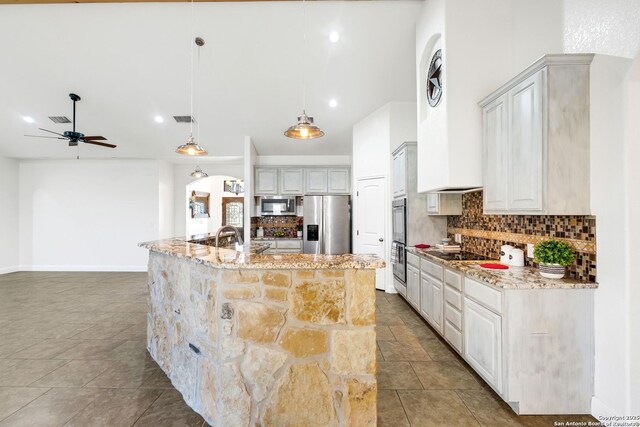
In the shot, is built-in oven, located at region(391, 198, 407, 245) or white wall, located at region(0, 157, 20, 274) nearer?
built-in oven, located at region(391, 198, 407, 245)

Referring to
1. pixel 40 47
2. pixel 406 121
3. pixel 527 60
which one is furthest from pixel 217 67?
pixel 527 60

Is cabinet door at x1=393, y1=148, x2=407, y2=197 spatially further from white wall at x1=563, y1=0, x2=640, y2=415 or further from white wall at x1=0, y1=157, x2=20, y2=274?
white wall at x1=0, y1=157, x2=20, y2=274

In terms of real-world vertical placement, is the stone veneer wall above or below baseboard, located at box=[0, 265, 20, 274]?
above

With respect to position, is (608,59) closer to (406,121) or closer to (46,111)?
(406,121)

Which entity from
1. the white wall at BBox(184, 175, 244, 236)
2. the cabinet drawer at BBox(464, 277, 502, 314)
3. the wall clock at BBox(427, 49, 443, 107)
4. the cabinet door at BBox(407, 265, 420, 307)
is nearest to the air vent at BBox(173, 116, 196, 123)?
the white wall at BBox(184, 175, 244, 236)

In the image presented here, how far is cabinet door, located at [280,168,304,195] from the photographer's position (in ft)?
22.2

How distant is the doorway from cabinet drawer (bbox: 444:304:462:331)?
204cm

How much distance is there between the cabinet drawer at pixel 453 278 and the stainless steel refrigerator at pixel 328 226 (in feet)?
11.0

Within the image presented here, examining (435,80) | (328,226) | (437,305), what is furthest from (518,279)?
(328,226)

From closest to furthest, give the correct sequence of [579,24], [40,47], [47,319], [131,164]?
[579,24]
[47,319]
[40,47]
[131,164]

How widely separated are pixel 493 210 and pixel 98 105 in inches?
252

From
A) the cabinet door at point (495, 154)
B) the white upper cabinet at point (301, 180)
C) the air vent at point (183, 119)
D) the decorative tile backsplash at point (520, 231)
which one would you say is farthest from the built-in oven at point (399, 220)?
the air vent at point (183, 119)

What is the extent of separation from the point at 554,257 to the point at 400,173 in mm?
2677

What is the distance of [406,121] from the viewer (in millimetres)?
5004
